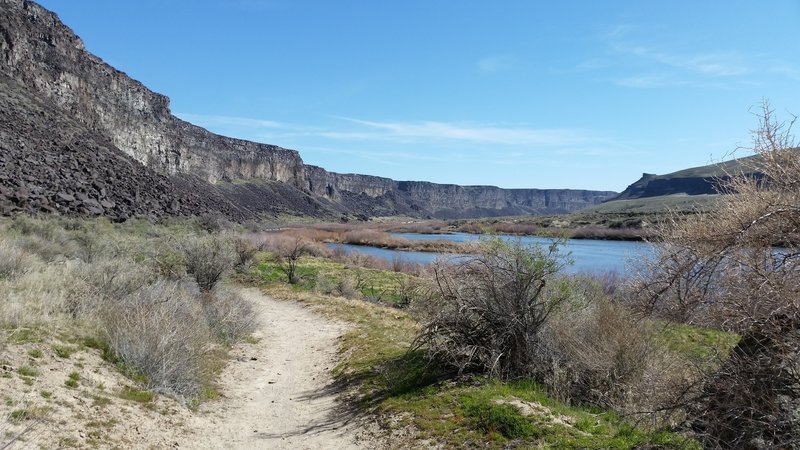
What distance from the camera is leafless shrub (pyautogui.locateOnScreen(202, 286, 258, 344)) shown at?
12438 mm

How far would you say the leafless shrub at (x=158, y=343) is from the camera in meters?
7.96

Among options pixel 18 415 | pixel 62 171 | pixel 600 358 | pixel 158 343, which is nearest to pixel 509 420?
pixel 600 358

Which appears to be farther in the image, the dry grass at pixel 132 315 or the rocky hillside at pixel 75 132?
the rocky hillside at pixel 75 132

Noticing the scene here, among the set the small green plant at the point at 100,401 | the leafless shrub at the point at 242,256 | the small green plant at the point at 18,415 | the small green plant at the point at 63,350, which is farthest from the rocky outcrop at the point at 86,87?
the small green plant at the point at 18,415

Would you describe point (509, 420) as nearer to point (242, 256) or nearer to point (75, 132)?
point (242, 256)

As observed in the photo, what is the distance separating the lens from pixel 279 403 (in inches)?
359

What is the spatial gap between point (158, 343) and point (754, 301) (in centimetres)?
794

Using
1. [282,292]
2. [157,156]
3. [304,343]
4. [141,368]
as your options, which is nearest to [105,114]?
[157,156]

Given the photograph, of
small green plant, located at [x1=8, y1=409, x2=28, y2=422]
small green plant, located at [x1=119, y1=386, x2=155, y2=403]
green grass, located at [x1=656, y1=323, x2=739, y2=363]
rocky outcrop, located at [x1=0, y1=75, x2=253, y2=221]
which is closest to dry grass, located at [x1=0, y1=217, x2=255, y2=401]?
small green plant, located at [x1=119, y1=386, x2=155, y2=403]

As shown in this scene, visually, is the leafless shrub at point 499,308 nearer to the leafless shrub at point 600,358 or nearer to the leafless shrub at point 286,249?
the leafless shrub at point 600,358

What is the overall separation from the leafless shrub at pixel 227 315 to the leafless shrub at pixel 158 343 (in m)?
2.70

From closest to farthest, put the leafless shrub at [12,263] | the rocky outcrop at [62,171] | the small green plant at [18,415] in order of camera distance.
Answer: the small green plant at [18,415] < the leafless shrub at [12,263] < the rocky outcrop at [62,171]

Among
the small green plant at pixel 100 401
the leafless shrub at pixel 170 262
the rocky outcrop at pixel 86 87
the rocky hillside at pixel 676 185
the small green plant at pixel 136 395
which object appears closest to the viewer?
the small green plant at pixel 100 401

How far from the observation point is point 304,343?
45.2ft
